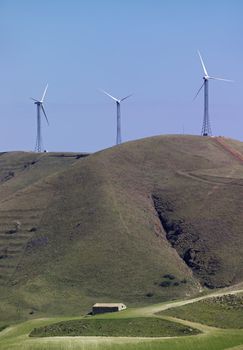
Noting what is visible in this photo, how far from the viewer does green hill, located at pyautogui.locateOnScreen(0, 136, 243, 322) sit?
500ft

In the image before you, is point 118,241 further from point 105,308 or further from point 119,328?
point 119,328

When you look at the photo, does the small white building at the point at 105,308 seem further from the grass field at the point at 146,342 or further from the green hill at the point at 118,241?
the grass field at the point at 146,342

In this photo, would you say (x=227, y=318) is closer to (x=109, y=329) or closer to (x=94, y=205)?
(x=109, y=329)

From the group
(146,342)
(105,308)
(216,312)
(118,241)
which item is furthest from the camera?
(118,241)

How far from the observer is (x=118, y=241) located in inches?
6634

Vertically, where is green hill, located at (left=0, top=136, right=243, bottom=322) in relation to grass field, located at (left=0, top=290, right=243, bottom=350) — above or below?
below

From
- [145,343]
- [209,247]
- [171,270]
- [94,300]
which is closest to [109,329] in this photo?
[145,343]

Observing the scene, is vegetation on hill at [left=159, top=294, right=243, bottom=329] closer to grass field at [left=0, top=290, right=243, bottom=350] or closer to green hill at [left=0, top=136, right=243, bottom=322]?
grass field at [left=0, top=290, right=243, bottom=350]

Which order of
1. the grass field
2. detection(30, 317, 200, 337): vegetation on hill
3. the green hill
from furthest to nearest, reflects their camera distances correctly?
the green hill < detection(30, 317, 200, 337): vegetation on hill < the grass field

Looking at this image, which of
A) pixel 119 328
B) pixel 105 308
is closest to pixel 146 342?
pixel 119 328

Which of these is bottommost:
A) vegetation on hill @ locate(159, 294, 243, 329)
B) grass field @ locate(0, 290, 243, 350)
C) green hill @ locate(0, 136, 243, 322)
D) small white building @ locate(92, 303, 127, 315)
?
green hill @ locate(0, 136, 243, 322)

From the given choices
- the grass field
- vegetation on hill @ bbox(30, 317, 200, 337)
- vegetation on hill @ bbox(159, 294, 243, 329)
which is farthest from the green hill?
the grass field

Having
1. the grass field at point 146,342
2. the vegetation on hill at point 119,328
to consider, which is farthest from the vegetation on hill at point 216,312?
the vegetation on hill at point 119,328

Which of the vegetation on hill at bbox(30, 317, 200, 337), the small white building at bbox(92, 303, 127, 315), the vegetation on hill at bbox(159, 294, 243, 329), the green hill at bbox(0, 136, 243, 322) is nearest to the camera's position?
the vegetation on hill at bbox(30, 317, 200, 337)
